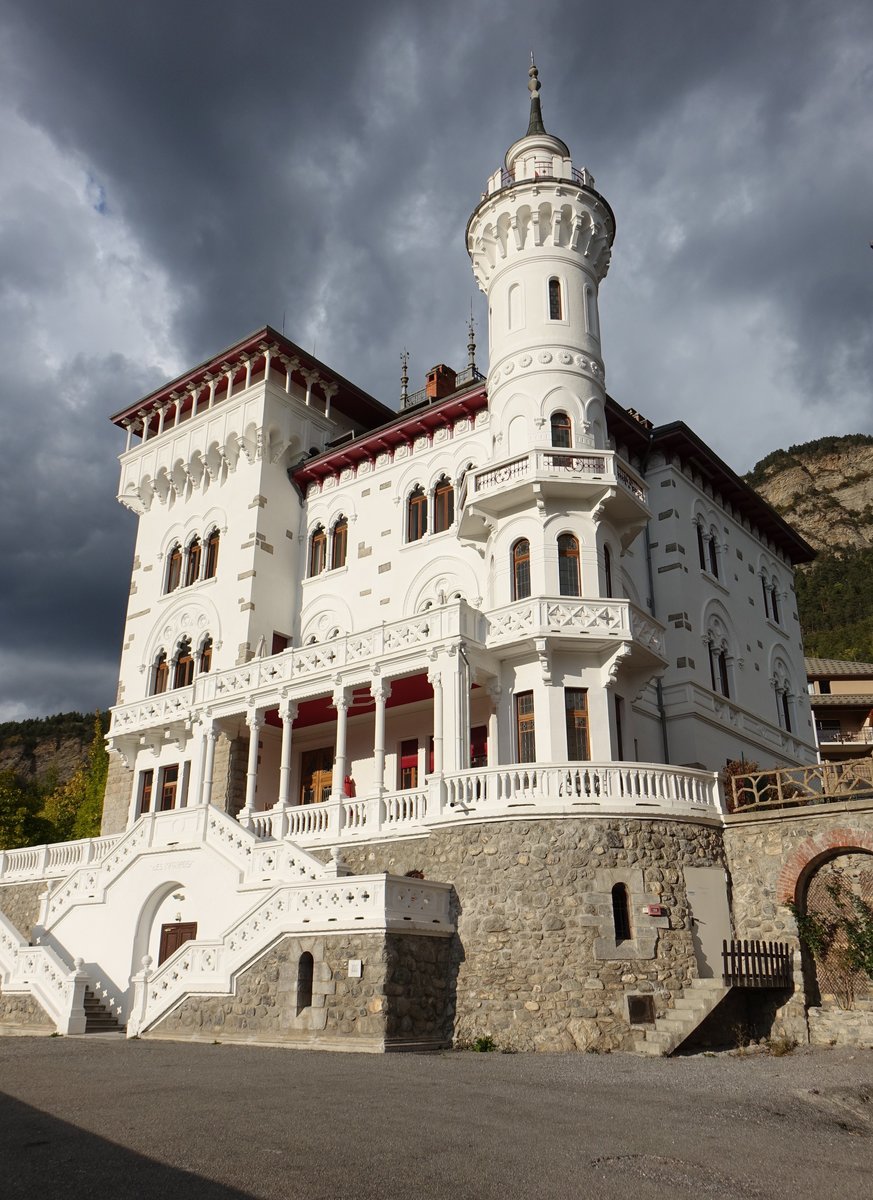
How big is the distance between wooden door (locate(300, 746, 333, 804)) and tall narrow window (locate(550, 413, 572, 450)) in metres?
11.3

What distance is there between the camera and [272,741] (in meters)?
30.5

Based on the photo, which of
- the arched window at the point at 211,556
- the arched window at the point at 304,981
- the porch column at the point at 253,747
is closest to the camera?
the arched window at the point at 304,981

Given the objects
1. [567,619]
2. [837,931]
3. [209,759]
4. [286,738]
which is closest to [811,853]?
[837,931]

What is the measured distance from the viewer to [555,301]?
28953mm

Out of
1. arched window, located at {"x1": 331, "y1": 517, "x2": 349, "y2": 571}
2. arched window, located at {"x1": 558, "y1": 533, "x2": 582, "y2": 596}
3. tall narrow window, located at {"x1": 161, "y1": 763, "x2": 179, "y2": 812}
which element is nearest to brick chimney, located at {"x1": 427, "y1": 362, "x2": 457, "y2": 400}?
arched window, located at {"x1": 331, "y1": 517, "x2": 349, "y2": 571}

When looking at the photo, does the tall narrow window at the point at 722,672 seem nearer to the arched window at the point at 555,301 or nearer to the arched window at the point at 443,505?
the arched window at the point at 443,505

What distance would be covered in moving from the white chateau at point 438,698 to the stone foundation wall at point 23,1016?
112 mm

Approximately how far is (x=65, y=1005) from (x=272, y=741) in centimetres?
996

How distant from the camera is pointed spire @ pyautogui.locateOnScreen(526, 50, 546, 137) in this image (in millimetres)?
32312

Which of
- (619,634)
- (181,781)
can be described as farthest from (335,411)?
(619,634)

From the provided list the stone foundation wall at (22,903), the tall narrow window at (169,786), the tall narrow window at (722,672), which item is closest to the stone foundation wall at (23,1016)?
the stone foundation wall at (22,903)

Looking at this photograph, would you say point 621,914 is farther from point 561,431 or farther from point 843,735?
point 843,735

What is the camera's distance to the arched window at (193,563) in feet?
114

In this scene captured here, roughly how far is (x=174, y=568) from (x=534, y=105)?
2002 cm
